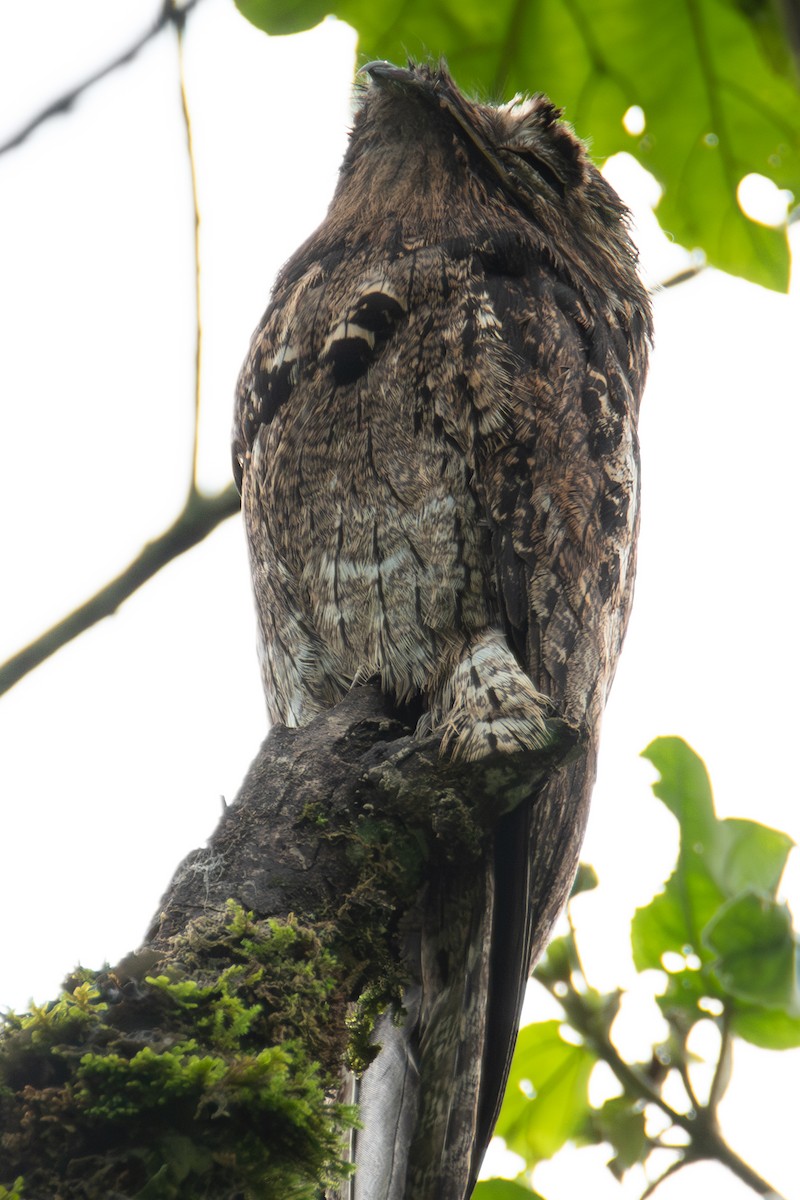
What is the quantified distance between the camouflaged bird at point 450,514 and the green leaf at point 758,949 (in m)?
0.39

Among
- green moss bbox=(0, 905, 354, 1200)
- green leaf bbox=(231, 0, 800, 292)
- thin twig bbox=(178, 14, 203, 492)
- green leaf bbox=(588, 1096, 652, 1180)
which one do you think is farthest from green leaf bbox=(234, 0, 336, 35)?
green leaf bbox=(588, 1096, 652, 1180)

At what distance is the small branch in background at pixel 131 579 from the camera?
95.1 inches

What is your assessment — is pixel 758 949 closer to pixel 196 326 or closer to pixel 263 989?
pixel 263 989

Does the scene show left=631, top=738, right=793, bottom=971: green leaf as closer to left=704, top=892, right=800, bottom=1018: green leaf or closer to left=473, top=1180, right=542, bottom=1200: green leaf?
left=704, top=892, right=800, bottom=1018: green leaf

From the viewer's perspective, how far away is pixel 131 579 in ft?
8.25

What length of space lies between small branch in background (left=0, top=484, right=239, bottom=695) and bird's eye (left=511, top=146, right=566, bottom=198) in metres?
1.46

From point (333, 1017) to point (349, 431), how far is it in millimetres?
1382

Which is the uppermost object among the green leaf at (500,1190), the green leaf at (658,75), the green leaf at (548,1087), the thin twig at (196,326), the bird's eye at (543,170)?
the bird's eye at (543,170)

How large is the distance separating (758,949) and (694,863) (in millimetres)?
436

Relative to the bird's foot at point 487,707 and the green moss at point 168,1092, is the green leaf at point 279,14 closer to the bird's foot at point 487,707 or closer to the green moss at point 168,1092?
the bird's foot at point 487,707

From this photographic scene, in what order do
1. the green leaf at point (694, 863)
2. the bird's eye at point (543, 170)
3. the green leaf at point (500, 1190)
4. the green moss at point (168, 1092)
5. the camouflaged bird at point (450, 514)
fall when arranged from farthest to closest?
the bird's eye at point (543, 170)
the green leaf at point (694, 863)
the green leaf at point (500, 1190)
the camouflaged bird at point (450, 514)
the green moss at point (168, 1092)

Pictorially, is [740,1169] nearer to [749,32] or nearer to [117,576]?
[117,576]

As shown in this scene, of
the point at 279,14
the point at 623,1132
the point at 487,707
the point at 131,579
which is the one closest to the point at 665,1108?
the point at 623,1132

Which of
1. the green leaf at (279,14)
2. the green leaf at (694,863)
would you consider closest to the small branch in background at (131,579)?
the green leaf at (279,14)
